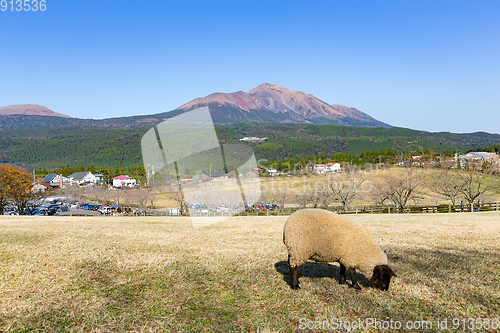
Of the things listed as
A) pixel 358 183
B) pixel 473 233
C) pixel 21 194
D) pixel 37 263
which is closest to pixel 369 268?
pixel 37 263

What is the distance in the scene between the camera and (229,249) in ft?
40.6

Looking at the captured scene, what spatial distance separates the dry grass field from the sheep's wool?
0.82 m

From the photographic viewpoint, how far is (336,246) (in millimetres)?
7633

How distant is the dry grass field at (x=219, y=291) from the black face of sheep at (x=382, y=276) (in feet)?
0.76

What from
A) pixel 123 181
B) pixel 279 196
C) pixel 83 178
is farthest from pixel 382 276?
pixel 83 178

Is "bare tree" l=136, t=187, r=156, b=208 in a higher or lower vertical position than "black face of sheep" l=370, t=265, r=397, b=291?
lower

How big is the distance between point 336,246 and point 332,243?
0.13 metres

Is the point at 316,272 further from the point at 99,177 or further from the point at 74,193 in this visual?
the point at 99,177

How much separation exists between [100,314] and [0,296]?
2.87 meters

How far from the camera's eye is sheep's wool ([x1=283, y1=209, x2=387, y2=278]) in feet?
25.1

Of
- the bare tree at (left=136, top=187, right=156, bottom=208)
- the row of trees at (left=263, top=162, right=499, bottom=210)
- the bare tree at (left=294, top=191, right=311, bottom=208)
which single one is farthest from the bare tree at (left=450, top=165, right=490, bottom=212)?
the bare tree at (left=136, top=187, right=156, bottom=208)

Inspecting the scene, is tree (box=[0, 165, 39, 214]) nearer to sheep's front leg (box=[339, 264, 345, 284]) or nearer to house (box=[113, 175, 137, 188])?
sheep's front leg (box=[339, 264, 345, 284])

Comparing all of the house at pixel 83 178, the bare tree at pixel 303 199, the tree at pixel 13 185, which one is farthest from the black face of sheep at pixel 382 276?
the house at pixel 83 178

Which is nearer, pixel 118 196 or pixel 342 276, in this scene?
pixel 342 276
